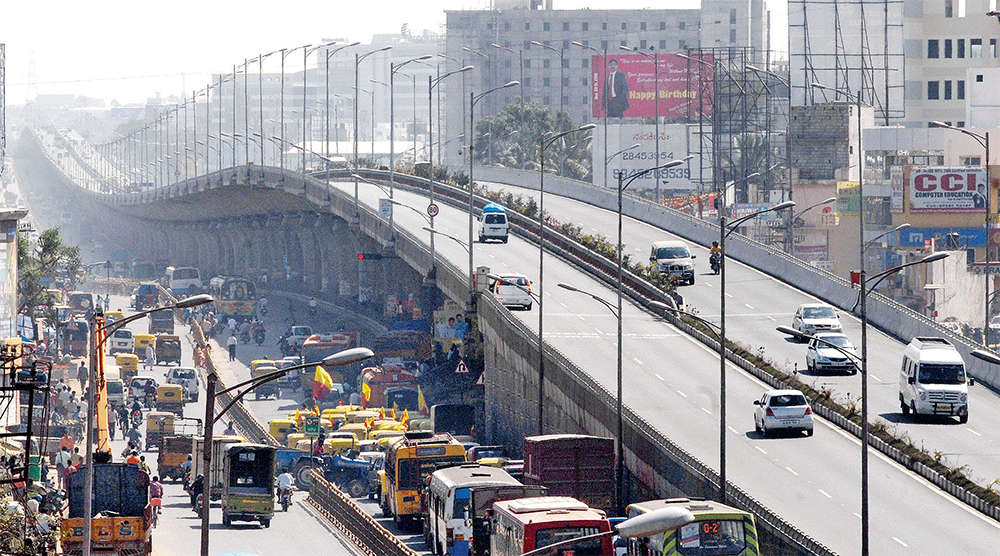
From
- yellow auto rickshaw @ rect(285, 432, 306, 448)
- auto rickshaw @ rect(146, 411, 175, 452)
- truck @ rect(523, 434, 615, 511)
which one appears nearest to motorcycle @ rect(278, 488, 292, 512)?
truck @ rect(523, 434, 615, 511)

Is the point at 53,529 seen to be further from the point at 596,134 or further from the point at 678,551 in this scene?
the point at 596,134

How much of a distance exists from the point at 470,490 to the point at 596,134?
12035cm

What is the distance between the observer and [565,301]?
8081 centimetres

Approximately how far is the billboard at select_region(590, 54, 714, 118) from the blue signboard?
66.6 meters

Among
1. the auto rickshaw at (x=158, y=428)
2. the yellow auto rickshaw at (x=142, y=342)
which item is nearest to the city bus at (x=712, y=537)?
the auto rickshaw at (x=158, y=428)

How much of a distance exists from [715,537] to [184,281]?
428 feet

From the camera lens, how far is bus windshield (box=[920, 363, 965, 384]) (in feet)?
175

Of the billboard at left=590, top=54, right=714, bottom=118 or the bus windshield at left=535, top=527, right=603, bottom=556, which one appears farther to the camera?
the billboard at left=590, top=54, right=714, bottom=118

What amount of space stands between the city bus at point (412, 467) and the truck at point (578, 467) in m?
3.74

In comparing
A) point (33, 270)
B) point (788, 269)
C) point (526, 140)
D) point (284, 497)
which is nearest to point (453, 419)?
point (284, 497)

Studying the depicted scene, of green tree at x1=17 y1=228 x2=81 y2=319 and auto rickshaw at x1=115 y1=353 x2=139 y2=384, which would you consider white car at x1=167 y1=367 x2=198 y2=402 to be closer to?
auto rickshaw at x1=115 y1=353 x2=139 y2=384

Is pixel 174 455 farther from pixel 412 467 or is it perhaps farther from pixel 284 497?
pixel 412 467

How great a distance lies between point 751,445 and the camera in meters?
51.3

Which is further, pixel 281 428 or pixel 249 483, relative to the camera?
pixel 281 428
